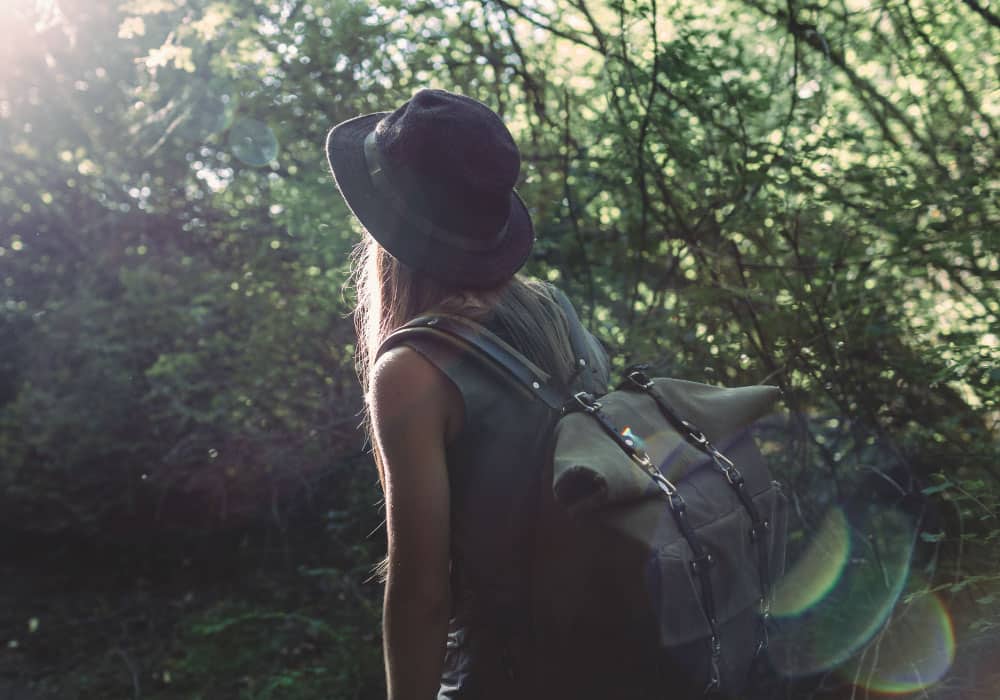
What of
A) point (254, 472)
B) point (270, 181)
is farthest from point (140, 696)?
point (270, 181)

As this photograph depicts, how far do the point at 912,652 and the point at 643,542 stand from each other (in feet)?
6.19

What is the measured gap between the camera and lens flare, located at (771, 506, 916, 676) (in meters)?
2.77

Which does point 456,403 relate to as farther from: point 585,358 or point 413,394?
point 585,358

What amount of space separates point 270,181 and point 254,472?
1.79 metres

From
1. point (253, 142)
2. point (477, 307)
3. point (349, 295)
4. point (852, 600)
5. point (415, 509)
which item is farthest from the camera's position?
point (253, 142)

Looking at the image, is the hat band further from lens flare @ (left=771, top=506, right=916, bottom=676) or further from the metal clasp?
lens flare @ (left=771, top=506, right=916, bottom=676)

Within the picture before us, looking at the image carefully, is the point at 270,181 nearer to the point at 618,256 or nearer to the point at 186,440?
the point at 186,440

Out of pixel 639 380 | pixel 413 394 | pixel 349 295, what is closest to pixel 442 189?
pixel 413 394

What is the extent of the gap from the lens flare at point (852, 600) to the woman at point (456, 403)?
1.77m

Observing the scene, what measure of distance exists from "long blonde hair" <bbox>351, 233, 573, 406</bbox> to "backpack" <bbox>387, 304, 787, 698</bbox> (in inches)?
2.2

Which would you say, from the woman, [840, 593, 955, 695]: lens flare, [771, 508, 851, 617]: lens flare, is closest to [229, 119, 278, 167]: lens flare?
the woman

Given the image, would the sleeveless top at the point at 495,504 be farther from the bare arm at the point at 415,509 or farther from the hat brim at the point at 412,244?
the hat brim at the point at 412,244

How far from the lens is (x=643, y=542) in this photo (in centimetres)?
118

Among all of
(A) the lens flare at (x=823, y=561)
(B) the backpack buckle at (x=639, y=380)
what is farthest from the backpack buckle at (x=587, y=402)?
(A) the lens flare at (x=823, y=561)
